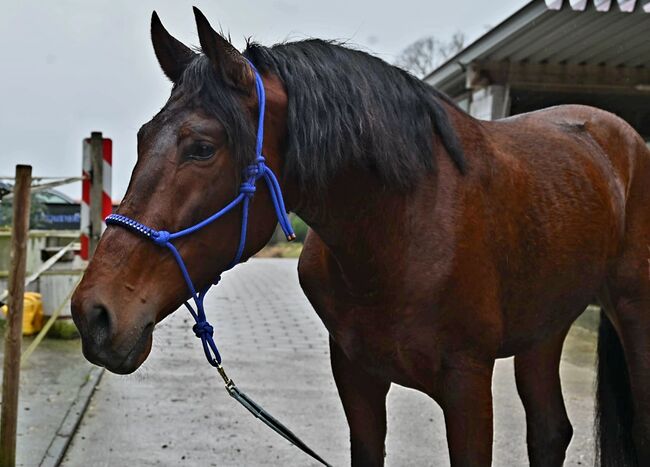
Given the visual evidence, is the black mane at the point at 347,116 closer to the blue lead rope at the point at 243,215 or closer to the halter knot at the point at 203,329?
the blue lead rope at the point at 243,215

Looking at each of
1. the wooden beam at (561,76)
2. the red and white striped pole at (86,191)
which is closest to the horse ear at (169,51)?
the red and white striped pole at (86,191)

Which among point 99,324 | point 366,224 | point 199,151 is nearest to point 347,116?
point 366,224

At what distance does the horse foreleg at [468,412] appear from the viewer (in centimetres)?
213

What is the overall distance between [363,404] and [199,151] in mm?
1086

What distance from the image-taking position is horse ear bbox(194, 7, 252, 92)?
1.78 meters

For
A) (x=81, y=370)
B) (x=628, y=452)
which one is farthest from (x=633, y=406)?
(x=81, y=370)

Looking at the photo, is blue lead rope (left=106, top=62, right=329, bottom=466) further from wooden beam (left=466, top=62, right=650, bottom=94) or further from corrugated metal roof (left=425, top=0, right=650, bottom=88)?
wooden beam (left=466, top=62, right=650, bottom=94)

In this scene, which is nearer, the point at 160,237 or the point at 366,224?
the point at 160,237

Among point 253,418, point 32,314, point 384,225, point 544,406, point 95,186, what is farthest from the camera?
point 32,314

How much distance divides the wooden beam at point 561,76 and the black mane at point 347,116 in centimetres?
553

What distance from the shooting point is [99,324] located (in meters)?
1.69

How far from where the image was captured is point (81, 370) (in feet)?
19.9

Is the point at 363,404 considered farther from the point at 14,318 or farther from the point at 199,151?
the point at 14,318

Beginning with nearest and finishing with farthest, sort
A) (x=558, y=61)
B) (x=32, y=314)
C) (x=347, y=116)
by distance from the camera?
(x=347, y=116) < (x=32, y=314) < (x=558, y=61)
